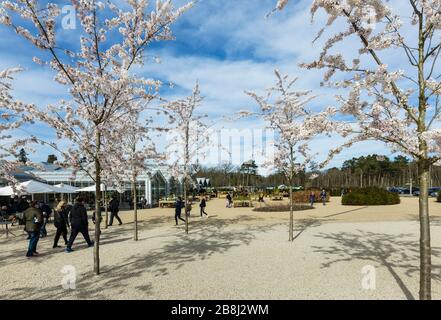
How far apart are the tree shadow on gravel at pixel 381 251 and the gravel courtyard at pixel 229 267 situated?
2 centimetres

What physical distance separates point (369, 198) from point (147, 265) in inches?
971

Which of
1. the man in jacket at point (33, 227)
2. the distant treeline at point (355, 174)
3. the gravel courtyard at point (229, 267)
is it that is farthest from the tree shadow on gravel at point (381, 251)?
the distant treeline at point (355, 174)

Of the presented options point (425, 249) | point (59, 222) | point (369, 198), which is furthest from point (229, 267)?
point (369, 198)

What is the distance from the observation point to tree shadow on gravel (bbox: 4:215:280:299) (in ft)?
20.1

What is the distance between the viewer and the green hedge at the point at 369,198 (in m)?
28.3

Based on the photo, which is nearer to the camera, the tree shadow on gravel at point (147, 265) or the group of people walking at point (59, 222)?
the tree shadow on gravel at point (147, 265)

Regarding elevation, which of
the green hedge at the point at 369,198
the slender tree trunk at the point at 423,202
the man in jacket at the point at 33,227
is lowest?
the green hedge at the point at 369,198

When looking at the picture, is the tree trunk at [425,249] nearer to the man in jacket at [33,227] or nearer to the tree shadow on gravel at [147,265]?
the tree shadow on gravel at [147,265]

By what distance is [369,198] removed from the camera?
28.2 metres

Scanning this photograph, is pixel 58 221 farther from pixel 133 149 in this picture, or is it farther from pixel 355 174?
pixel 355 174
